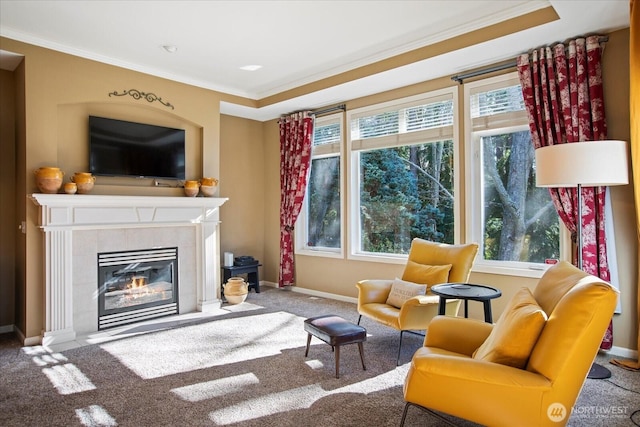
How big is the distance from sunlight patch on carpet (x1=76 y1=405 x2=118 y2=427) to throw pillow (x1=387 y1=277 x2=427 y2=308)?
229 centimetres

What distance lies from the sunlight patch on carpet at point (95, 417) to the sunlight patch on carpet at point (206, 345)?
507mm

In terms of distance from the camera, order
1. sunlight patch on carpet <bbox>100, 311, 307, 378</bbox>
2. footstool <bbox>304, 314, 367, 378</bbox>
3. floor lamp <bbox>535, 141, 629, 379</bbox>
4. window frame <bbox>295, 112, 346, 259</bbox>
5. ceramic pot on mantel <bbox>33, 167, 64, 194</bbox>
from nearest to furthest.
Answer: floor lamp <bbox>535, 141, 629, 379</bbox>
footstool <bbox>304, 314, 367, 378</bbox>
sunlight patch on carpet <bbox>100, 311, 307, 378</bbox>
ceramic pot on mantel <bbox>33, 167, 64, 194</bbox>
window frame <bbox>295, 112, 346, 259</bbox>

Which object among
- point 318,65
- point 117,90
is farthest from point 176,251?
point 318,65

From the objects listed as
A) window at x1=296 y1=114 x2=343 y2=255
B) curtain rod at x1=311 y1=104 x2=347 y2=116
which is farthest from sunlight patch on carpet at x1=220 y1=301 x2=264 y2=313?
curtain rod at x1=311 y1=104 x2=347 y2=116

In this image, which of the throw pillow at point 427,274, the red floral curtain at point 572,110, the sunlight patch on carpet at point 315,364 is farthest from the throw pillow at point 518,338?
the red floral curtain at point 572,110

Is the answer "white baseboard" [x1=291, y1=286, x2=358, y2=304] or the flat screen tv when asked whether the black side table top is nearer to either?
"white baseboard" [x1=291, y1=286, x2=358, y2=304]

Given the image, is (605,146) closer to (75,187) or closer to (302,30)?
(302,30)

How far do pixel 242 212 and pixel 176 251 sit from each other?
1573 millimetres

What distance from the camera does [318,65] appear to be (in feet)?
15.4

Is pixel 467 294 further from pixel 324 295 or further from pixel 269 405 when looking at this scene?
pixel 324 295

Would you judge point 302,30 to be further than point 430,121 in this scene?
No

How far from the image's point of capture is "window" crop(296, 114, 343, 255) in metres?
5.67

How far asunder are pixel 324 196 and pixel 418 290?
2669 millimetres

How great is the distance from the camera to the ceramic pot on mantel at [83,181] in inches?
155
